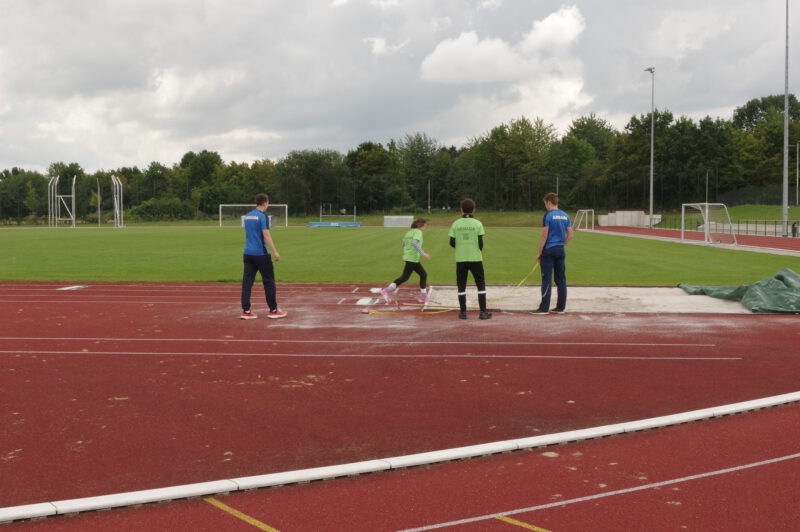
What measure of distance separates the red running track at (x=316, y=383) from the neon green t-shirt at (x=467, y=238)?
1066 millimetres

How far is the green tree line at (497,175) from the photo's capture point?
81.6 metres

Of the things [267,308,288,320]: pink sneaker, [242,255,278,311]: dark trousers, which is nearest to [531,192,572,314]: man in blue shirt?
[267,308,288,320]: pink sneaker

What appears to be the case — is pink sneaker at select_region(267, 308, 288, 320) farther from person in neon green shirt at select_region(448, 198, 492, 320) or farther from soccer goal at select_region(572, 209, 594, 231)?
soccer goal at select_region(572, 209, 594, 231)

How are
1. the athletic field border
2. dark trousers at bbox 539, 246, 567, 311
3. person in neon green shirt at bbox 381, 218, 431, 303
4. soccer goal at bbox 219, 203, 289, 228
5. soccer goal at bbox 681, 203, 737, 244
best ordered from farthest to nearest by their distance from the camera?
soccer goal at bbox 219, 203, 289, 228
soccer goal at bbox 681, 203, 737, 244
person in neon green shirt at bbox 381, 218, 431, 303
dark trousers at bbox 539, 246, 567, 311
the athletic field border

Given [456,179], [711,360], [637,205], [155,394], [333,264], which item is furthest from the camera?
[456,179]

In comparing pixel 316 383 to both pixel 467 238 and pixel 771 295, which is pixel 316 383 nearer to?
pixel 467 238

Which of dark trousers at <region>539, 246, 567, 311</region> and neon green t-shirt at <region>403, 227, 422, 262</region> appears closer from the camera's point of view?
dark trousers at <region>539, 246, 567, 311</region>

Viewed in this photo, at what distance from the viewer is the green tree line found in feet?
268

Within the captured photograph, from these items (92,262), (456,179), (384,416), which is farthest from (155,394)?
(456,179)

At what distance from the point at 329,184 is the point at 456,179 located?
70.0ft

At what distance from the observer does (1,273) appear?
19469 mm

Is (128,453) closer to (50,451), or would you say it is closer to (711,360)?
(50,451)

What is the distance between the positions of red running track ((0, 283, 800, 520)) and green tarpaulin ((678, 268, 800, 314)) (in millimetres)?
781

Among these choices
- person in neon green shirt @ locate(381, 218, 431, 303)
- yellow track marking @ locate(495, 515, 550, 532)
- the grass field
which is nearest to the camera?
yellow track marking @ locate(495, 515, 550, 532)
